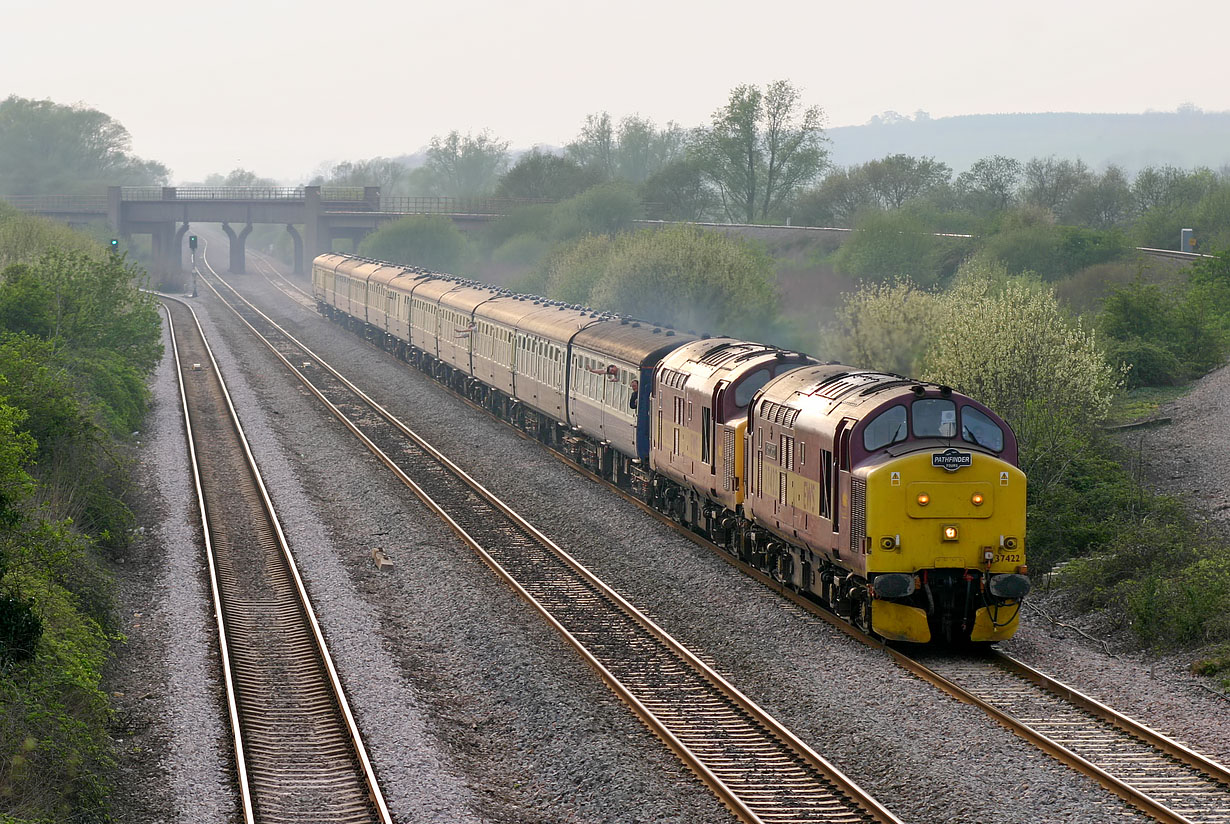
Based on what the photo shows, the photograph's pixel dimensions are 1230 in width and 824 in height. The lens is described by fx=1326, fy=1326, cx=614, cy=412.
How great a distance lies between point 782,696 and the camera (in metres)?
15.6

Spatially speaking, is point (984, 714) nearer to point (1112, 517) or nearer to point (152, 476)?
point (1112, 517)

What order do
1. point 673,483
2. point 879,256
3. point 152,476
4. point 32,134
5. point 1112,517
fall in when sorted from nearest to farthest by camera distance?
point 1112,517 → point 673,483 → point 152,476 → point 879,256 → point 32,134

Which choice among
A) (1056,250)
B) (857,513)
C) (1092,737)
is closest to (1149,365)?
(1056,250)

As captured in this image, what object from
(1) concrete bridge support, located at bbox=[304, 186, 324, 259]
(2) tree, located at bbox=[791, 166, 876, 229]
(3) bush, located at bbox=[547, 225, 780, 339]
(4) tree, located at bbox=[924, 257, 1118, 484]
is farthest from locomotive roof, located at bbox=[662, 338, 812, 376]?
(1) concrete bridge support, located at bbox=[304, 186, 324, 259]

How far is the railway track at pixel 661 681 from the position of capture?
492 inches

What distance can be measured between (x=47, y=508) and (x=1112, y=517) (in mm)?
17992

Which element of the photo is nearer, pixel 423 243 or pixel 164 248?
pixel 423 243

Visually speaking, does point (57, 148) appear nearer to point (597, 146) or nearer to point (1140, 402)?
point (597, 146)

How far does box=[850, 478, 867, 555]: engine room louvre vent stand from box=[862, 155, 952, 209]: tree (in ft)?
246

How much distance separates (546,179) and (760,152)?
65.6 ft

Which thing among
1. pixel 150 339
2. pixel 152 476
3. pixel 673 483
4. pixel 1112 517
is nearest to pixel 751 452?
pixel 673 483

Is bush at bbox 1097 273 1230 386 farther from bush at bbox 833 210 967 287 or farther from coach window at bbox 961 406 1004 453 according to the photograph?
coach window at bbox 961 406 1004 453

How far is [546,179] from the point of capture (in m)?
113

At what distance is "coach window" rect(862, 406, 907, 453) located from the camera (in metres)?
17.2
